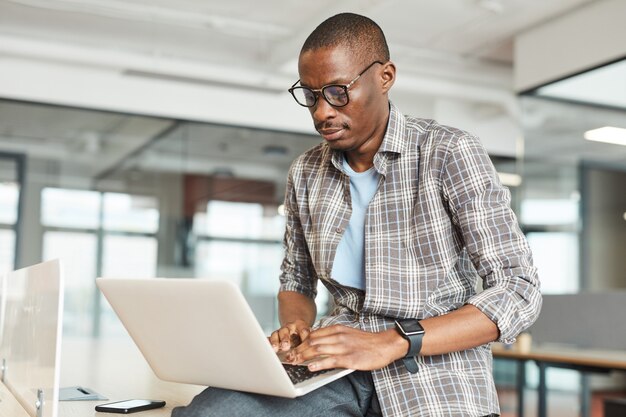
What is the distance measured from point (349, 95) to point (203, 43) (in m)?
5.17

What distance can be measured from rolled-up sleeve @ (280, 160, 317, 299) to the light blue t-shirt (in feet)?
0.56

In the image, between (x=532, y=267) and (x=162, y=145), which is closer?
(x=532, y=267)

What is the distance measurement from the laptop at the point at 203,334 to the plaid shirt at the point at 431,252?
200 mm

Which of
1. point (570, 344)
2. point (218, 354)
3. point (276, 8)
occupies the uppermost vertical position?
Result: point (276, 8)

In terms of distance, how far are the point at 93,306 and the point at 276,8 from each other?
2631 millimetres

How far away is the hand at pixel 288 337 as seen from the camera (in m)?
1.34

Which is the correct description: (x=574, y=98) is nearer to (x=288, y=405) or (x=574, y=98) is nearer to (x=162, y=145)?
(x=162, y=145)

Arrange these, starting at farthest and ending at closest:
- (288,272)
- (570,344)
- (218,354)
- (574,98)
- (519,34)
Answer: (519,34) < (574,98) < (570,344) < (288,272) < (218,354)

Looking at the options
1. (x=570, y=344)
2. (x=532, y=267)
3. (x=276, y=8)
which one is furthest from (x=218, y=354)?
(x=276, y=8)

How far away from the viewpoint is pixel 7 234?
20.0ft

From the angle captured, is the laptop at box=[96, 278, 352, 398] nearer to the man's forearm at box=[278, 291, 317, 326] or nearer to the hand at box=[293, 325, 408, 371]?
the hand at box=[293, 325, 408, 371]

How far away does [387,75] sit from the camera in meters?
1.48

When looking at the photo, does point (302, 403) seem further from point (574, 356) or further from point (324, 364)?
point (574, 356)

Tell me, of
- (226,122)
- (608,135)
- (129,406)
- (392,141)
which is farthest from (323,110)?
(226,122)
